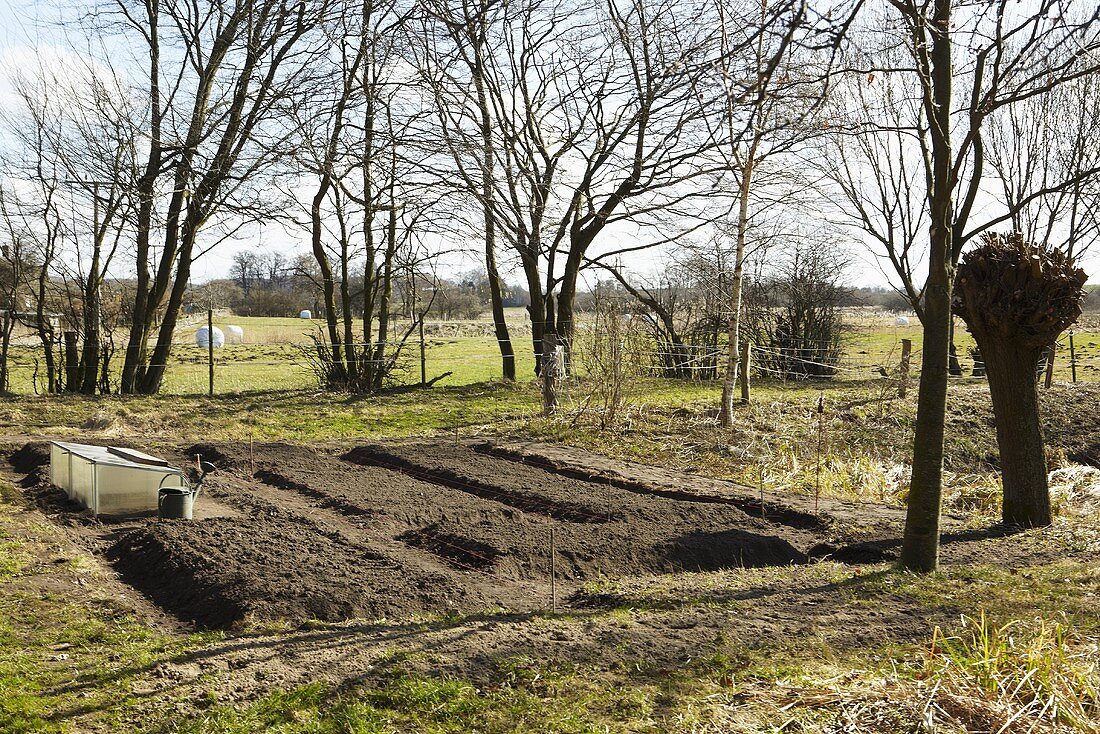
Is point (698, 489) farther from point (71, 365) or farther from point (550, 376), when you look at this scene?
point (71, 365)

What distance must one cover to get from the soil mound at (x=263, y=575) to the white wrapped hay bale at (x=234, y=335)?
2324cm

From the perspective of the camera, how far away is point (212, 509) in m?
7.24

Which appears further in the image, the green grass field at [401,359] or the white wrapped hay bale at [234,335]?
the white wrapped hay bale at [234,335]

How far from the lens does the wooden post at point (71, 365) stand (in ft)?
48.8

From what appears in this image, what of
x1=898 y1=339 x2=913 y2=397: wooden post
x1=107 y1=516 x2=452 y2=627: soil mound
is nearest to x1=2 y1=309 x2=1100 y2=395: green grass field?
x1=898 y1=339 x2=913 y2=397: wooden post

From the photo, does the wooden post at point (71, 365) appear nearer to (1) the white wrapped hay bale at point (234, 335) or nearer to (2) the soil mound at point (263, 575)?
(2) the soil mound at point (263, 575)

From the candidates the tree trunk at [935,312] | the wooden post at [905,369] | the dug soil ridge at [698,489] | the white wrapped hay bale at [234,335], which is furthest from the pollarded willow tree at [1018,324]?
the white wrapped hay bale at [234,335]

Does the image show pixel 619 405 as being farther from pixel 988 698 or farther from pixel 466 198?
pixel 988 698

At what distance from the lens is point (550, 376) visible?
11.8 meters

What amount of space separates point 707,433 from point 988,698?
771 cm

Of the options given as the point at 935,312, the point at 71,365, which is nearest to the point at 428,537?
the point at 935,312

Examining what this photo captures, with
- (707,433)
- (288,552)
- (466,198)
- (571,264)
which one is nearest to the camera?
(288,552)

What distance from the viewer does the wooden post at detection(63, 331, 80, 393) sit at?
14.9m

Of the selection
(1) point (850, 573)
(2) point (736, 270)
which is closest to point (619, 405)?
(2) point (736, 270)
